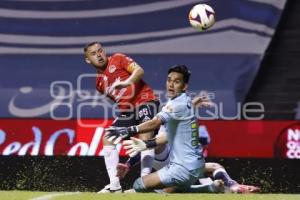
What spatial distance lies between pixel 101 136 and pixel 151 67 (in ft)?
3.79

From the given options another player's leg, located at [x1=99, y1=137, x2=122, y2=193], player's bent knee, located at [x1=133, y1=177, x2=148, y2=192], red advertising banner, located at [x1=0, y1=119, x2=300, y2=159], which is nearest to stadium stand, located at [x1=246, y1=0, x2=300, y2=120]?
red advertising banner, located at [x1=0, y1=119, x2=300, y2=159]

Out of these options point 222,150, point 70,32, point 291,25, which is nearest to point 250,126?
point 222,150

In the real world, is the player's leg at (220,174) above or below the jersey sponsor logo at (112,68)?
below

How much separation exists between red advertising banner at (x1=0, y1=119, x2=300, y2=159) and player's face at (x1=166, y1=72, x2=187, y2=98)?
10.4 ft

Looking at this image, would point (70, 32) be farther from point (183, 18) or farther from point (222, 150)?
point (222, 150)

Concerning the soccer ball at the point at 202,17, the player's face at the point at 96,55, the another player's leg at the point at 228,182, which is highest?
the soccer ball at the point at 202,17

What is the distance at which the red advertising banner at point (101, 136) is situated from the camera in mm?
11367

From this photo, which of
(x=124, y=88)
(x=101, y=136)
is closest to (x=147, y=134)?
(x=124, y=88)

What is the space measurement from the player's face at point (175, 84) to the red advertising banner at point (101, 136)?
3.18 meters

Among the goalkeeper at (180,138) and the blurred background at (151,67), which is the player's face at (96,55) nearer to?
the blurred background at (151,67)

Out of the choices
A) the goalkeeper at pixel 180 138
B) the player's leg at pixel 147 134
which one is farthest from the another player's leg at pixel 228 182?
the goalkeeper at pixel 180 138

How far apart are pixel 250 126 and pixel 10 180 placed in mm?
2751

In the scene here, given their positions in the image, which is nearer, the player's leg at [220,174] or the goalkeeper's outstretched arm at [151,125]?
the goalkeeper's outstretched arm at [151,125]

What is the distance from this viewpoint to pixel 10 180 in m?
11.0
